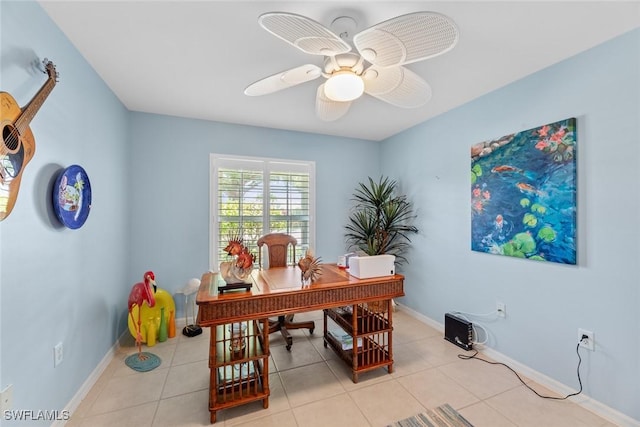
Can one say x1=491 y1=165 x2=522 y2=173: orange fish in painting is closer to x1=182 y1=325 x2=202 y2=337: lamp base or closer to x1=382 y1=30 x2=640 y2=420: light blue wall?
x1=382 y1=30 x2=640 y2=420: light blue wall

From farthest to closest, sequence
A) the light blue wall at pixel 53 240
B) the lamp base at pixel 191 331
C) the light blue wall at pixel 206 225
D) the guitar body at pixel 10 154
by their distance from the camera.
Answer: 1. the lamp base at pixel 191 331
2. the light blue wall at pixel 206 225
3. the light blue wall at pixel 53 240
4. the guitar body at pixel 10 154

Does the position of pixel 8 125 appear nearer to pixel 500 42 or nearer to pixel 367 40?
pixel 367 40

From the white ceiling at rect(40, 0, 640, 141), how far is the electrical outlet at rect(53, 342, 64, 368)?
194cm

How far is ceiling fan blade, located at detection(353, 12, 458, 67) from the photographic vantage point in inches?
40.2

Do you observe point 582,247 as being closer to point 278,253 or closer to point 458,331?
point 458,331

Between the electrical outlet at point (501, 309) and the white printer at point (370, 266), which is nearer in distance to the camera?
the white printer at point (370, 266)

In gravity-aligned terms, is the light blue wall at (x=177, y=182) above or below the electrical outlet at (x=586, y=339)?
above

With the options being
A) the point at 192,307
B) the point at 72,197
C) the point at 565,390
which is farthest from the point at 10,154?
the point at 565,390

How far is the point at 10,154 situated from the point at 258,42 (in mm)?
1429

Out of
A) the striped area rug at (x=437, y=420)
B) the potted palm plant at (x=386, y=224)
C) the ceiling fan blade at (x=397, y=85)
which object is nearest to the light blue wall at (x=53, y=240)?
the ceiling fan blade at (x=397, y=85)

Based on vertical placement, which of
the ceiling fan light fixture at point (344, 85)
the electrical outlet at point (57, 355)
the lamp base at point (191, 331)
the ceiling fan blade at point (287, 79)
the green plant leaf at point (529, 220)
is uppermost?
the ceiling fan blade at point (287, 79)

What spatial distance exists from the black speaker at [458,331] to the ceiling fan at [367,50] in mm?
2117

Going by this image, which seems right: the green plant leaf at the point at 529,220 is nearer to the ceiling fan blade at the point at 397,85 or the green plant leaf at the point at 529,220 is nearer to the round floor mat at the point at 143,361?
the ceiling fan blade at the point at 397,85

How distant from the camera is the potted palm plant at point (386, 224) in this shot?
3.40 m
